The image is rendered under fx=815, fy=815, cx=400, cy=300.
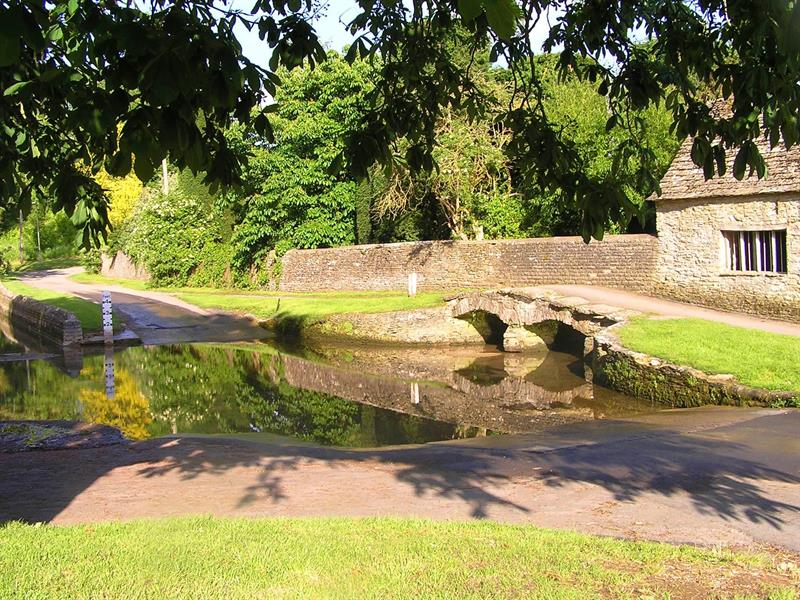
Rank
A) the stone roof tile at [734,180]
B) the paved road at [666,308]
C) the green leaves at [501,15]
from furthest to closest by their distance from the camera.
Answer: the stone roof tile at [734,180] → the paved road at [666,308] → the green leaves at [501,15]

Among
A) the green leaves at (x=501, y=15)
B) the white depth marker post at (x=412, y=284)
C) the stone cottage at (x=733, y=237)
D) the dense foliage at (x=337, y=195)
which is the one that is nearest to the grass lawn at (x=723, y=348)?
the stone cottage at (x=733, y=237)

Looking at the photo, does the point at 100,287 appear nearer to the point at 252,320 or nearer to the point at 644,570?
the point at 252,320

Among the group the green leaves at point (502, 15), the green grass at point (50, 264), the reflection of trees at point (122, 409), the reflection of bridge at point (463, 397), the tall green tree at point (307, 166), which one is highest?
the tall green tree at point (307, 166)

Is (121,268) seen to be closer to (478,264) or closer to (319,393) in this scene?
(478,264)

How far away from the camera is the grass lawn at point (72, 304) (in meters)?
28.0

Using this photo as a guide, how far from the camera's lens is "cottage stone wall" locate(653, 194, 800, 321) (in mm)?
18312

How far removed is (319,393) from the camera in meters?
18.1

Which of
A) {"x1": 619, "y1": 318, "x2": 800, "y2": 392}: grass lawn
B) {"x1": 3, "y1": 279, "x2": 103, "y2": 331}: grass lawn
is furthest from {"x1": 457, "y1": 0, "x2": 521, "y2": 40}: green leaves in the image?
{"x1": 3, "y1": 279, "x2": 103, "y2": 331}: grass lawn

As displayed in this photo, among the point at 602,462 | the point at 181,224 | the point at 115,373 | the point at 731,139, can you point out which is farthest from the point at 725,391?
the point at 181,224

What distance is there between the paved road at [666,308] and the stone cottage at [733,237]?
1.52ft

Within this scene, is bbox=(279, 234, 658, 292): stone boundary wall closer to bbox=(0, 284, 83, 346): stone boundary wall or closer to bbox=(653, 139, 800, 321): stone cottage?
bbox=(653, 139, 800, 321): stone cottage

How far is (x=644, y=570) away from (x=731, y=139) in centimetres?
311

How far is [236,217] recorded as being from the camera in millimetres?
39625

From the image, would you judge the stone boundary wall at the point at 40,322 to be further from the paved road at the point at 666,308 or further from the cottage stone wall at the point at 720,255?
the cottage stone wall at the point at 720,255
